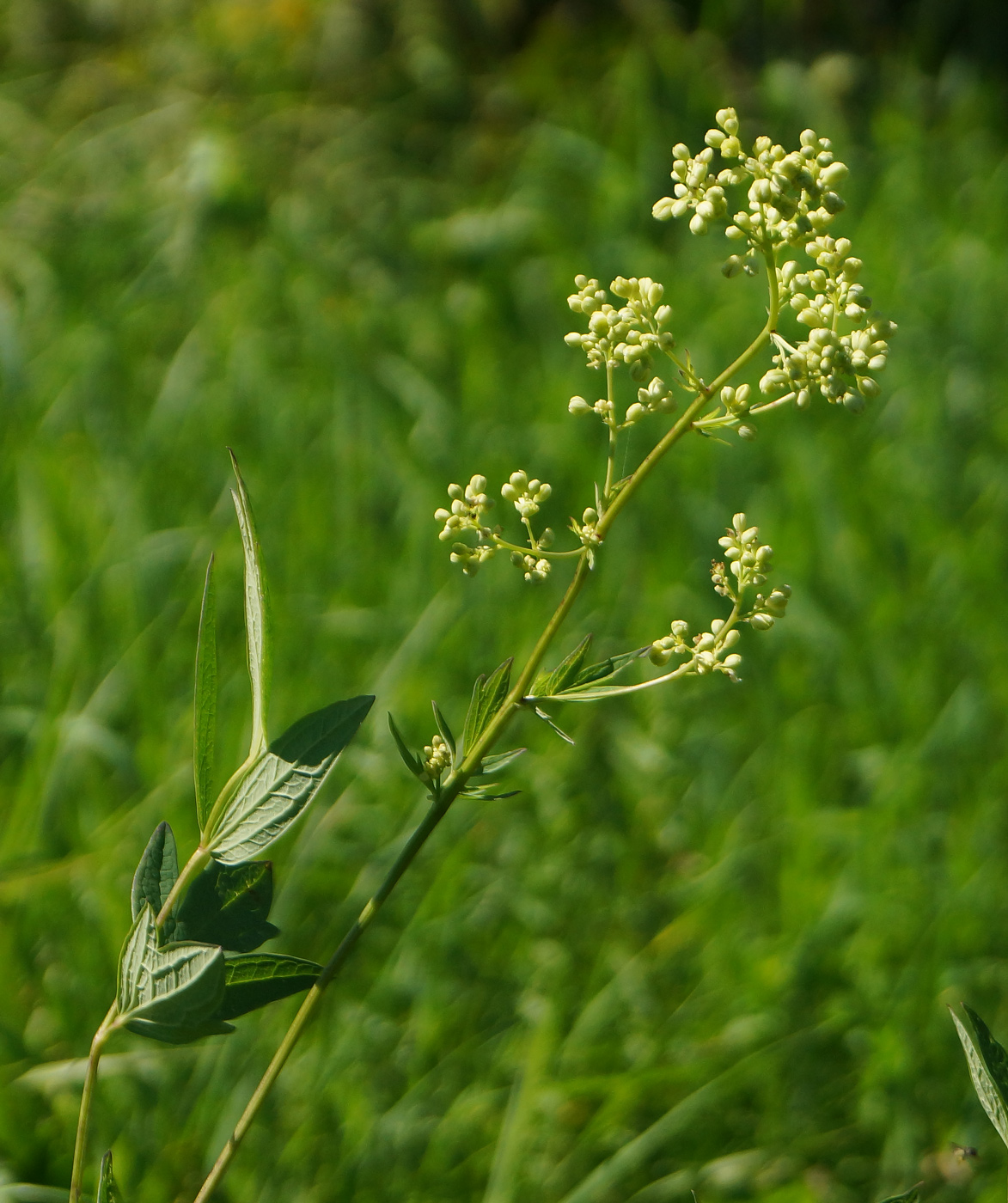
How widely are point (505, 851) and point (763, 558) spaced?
1476mm

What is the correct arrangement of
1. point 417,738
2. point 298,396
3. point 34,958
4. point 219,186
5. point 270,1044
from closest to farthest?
point 270,1044
point 34,958
point 417,738
point 298,396
point 219,186

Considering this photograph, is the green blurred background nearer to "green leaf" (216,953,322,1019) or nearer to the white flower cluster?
"green leaf" (216,953,322,1019)

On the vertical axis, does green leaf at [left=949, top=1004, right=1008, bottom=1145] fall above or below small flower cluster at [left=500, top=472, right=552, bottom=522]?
below

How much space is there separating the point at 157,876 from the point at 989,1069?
54 centimetres

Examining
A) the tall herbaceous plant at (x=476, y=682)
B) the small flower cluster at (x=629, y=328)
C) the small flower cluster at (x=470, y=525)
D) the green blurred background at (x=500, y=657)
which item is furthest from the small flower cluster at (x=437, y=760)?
the green blurred background at (x=500, y=657)

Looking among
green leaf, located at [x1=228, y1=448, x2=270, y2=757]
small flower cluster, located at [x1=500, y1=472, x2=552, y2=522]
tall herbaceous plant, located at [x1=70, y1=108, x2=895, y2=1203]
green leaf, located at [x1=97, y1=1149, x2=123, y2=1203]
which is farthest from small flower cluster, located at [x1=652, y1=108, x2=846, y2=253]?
green leaf, located at [x1=97, y1=1149, x2=123, y2=1203]

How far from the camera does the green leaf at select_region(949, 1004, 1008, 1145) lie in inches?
30.0

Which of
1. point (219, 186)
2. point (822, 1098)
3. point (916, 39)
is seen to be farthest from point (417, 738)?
point (916, 39)

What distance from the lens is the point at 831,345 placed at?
2.38ft

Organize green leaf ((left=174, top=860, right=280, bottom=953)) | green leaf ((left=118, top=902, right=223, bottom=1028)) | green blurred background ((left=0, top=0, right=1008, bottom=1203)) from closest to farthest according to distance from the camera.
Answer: green leaf ((left=118, top=902, right=223, bottom=1028)), green leaf ((left=174, top=860, right=280, bottom=953)), green blurred background ((left=0, top=0, right=1008, bottom=1203))

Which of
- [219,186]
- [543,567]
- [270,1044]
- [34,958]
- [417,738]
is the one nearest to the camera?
[543,567]

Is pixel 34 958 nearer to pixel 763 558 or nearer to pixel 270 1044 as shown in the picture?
pixel 270 1044

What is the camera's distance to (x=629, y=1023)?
6.63 feet

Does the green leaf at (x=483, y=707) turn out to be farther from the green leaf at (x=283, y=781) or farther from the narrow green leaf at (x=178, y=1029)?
the narrow green leaf at (x=178, y=1029)
